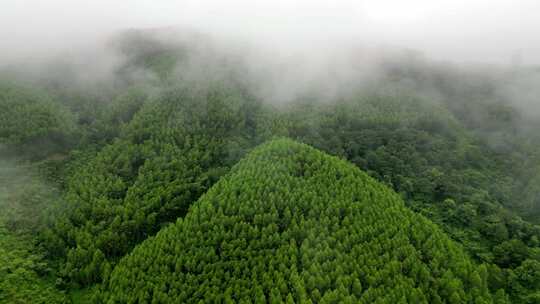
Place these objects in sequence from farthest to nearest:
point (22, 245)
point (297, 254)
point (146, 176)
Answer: point (146, 176), point (22, 245), point (297, 254)

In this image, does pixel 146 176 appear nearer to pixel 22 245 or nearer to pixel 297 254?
pixel 22 245

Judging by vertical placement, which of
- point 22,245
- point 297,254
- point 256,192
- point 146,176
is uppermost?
point 256,192

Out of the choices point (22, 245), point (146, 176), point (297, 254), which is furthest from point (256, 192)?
point (22, 245)

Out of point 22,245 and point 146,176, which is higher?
point 146,176

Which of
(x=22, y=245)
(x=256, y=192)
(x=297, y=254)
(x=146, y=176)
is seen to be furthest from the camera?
(x=146, y=176)

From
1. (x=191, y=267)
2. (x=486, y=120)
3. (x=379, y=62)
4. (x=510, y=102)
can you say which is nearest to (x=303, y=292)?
(x=191, y=267)

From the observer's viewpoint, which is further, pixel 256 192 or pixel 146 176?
pixel 146 176

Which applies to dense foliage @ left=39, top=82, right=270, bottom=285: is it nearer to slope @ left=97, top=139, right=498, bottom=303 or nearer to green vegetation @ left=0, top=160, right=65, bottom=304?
green vegetation @ left=0, top=160, right=65, bottom=304

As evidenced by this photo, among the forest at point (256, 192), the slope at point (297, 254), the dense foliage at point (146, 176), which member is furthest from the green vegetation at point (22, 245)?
the slope at point (297, 254)

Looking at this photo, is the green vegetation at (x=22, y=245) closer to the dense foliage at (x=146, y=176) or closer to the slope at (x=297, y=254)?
the dense foliage at (x=146, y=176)
